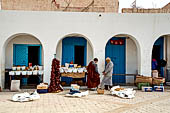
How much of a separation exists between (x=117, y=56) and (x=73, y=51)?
2.66 meters

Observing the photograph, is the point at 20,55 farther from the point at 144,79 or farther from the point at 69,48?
the point at 144,79

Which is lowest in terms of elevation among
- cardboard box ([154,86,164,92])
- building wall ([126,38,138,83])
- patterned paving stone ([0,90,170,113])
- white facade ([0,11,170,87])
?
patterned paving stone ([0,90,170,113])

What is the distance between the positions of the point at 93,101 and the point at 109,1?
11926 mm

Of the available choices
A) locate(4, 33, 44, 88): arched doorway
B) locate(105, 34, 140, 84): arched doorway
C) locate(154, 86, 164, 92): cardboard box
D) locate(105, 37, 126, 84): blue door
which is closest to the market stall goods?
locate(4, 33, 44, 88): arched doorway

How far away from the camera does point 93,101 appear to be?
800cm

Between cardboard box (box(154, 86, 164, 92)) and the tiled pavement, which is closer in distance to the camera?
the tiled pavement

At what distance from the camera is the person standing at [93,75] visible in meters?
10.4

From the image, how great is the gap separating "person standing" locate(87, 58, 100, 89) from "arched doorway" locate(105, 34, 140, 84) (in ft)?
8.22

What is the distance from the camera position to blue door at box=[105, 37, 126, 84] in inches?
500

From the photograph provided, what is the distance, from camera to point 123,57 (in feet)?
42.0

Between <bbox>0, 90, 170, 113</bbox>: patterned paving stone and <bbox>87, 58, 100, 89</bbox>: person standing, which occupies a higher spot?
<bbox>87, 58, 100, 89</bbox>: person standing

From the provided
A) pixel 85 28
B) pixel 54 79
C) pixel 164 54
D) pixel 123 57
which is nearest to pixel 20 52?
pixel 54 79

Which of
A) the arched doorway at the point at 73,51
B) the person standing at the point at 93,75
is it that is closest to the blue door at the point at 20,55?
the arched doorway at the point at 73,51

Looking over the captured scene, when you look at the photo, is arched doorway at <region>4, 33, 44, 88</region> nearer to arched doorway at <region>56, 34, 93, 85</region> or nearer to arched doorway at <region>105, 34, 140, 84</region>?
arched doorway at <region>56, 34, 93, 85</region>
